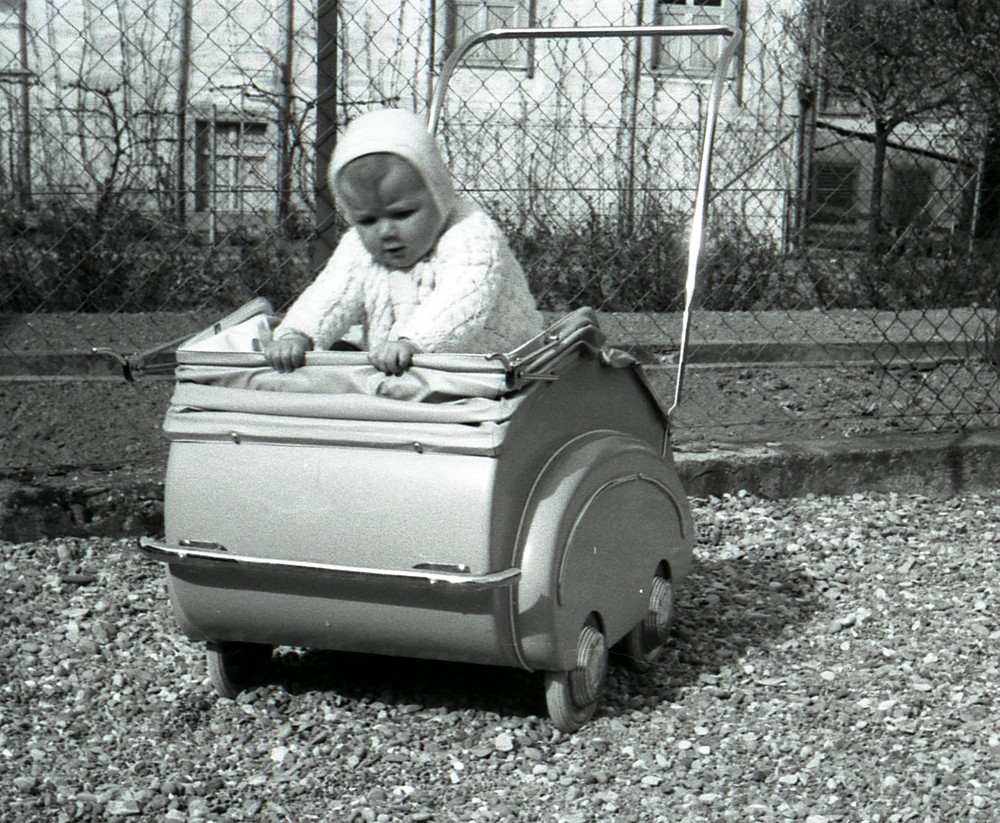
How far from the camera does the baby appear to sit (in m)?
2.62

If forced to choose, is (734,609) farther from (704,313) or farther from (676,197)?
(676,197)

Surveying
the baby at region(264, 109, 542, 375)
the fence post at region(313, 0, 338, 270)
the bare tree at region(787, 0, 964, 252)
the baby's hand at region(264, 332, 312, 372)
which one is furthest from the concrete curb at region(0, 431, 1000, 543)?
the bare tree at region(787, 0, 964, 252)

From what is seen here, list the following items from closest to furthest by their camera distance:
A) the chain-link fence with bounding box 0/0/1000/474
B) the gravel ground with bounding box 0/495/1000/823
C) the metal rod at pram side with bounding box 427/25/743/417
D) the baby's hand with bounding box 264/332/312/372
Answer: the gravel ground with bounding box 0/495/1000/823, the baby's hand with bounding box 264/332/312/372, the metal rod at pram side with bounding box 427/25/743/417, the chain-link fence with bounding box 0/0/1000/474

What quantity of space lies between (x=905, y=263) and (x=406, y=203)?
14.6 feet

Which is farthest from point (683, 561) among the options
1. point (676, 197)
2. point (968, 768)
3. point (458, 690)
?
point (676, 197)

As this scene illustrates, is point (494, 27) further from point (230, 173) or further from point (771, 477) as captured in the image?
point (771, 477)

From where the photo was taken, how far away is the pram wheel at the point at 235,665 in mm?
2812

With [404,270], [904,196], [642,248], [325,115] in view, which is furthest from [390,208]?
[904,196]

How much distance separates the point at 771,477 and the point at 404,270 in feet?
6.08

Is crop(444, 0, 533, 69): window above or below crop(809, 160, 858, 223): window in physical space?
above

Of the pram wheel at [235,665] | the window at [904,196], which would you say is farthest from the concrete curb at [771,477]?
the window at [904,196]

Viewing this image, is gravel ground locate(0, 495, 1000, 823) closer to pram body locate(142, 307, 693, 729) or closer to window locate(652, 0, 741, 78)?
pram body locate(142, 307, 693, 729)

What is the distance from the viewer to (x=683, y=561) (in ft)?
10.2

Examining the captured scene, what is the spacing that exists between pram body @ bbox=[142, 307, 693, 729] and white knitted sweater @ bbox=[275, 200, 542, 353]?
0.11 m
